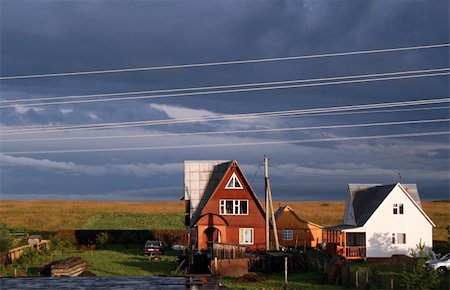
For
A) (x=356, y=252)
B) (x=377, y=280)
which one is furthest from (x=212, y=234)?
(x=377, y=280)

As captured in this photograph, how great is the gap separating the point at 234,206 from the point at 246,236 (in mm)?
2802

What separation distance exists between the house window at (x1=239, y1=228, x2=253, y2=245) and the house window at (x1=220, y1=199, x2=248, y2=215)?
1484 mm

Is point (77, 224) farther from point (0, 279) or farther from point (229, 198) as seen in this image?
point (0, 279)

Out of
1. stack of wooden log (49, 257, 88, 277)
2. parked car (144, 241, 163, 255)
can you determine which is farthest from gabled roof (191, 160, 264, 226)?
stack of wooden log (49, 257, 88, 277)

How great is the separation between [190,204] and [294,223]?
1413cm

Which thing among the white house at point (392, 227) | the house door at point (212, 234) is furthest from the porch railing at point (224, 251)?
the white house at point (392, 227)

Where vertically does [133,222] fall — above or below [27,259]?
above

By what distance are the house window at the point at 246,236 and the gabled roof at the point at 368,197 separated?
9.20 metres

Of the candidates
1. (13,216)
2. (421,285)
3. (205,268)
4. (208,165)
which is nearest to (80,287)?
(205,268)

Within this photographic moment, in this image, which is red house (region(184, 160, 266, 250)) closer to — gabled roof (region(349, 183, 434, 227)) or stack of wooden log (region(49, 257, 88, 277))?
gabled roof (region(349, 183, 434, 227))

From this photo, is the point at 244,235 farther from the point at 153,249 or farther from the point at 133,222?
the point at 133,222

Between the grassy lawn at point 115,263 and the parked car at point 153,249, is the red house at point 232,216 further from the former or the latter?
the grassy lawn at point 115,263

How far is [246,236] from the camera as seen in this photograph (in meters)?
64.4

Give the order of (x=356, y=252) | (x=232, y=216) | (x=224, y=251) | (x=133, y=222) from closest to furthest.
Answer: (x=224, y=251) < (x=356, y=252) < (x=232, y=216) < (x=133, y=222)
